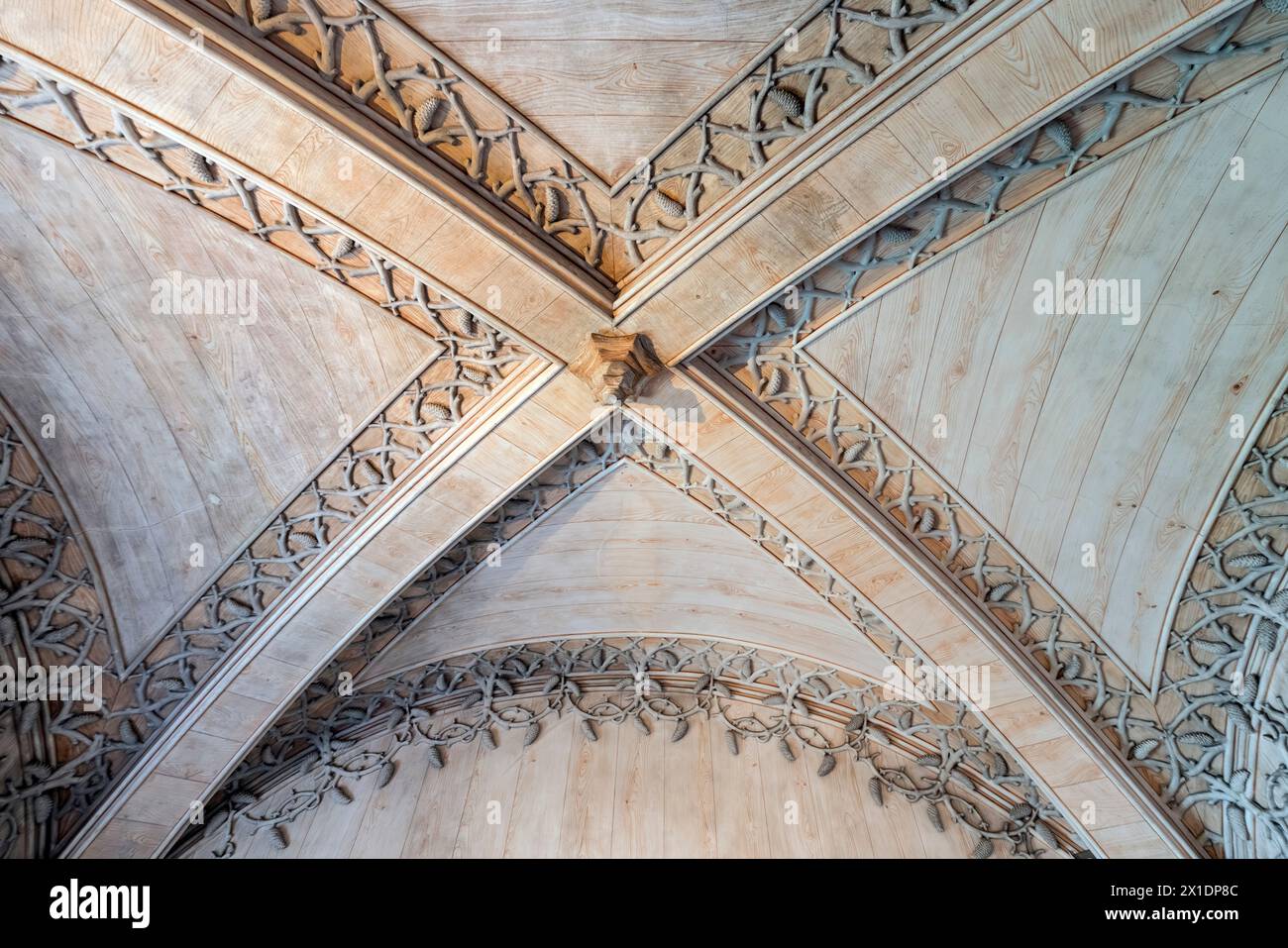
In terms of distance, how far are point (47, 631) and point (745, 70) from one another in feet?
14.5

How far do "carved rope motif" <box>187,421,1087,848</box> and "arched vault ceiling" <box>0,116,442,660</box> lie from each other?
38.1 inches

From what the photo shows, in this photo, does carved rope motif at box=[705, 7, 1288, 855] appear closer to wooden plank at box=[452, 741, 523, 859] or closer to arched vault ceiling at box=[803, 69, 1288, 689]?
arched vault ceiling at box=[803, 69, 1288, 689]

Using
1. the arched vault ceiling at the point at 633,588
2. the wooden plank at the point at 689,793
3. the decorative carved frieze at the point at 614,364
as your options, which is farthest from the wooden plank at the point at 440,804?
the decorative carved frieze at the point at 614,364

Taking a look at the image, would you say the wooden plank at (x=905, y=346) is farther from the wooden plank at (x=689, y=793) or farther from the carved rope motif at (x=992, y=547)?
the wooden plank at (x=689, y=793)

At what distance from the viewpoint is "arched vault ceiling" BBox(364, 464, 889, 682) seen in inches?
186

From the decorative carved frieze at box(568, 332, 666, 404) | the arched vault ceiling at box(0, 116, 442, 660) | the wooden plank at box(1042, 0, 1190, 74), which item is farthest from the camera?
the decorative carved frieze at box(568, 332, 666, 404)

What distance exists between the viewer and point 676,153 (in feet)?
11.0

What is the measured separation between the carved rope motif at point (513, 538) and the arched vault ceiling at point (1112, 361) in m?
0.92

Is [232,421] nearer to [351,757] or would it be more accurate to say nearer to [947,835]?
[351,757]

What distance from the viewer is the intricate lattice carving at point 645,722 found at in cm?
498

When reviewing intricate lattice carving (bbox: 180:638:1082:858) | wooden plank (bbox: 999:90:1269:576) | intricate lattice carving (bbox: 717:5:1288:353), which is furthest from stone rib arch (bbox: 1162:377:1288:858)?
intricate lattice carving (bbox: 717:5:1288:353)

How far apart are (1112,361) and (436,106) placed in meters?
3.18

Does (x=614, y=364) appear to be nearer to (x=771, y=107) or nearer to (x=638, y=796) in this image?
(x=771, y=107)

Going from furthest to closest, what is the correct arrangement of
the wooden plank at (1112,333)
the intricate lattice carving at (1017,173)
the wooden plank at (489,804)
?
the wooden plank at (489,804) < the wooden plank at (1112,333) < the intricate lattice carving at (1017,173)
